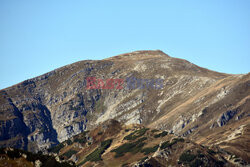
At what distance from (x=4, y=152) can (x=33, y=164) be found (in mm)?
10025

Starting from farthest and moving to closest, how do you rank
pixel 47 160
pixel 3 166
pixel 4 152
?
pixel 47 160
pixel 4 152
pixel 3 166

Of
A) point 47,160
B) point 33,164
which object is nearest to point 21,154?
point 33,164

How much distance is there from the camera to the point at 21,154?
117188mm

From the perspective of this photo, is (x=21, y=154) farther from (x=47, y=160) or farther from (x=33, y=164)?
(x=47, y=160)

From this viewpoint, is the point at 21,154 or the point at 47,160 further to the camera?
the point at 47,160

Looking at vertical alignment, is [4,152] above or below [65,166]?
above

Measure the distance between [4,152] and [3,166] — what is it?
9.48 metres

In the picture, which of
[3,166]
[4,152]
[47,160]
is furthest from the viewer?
[47,160]

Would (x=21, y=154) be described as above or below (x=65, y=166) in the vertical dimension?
above

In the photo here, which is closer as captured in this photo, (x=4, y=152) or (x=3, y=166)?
(x=3, y=166)

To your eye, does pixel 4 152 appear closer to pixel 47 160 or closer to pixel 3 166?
pixel 3 166

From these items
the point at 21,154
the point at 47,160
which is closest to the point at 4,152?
the point at 21,154

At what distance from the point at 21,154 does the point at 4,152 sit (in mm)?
5494

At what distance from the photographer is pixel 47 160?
13050cm
